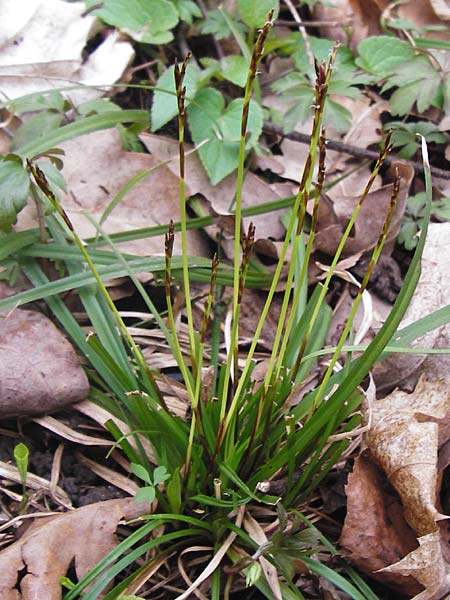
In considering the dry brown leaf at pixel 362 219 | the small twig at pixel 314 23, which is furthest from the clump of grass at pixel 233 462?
the small twig at pixel 314 23

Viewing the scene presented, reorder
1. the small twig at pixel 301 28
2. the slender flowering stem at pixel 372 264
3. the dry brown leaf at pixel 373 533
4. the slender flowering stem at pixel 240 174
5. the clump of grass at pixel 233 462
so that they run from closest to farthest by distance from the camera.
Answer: the slender flowering stem at pixel 240 174 → the slender flowering stem at pixel 372 264 → the clump of grass at pixel 233 462 → the dry brown leaf at pixel 373 533 → the small twig at pixel 301 28

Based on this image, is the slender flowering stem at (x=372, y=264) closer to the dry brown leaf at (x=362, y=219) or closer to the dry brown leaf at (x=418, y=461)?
the dry brown leaf at (x=418, y=461)

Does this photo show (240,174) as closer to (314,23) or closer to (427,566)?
(427,566)

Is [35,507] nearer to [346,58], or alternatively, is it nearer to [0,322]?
[0,322]

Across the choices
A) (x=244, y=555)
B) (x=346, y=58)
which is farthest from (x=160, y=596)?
(x=346, y=58)

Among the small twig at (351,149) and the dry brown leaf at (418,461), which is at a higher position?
the small twig at (351,149)

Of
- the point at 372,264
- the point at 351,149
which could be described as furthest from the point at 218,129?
the point at 372,264
